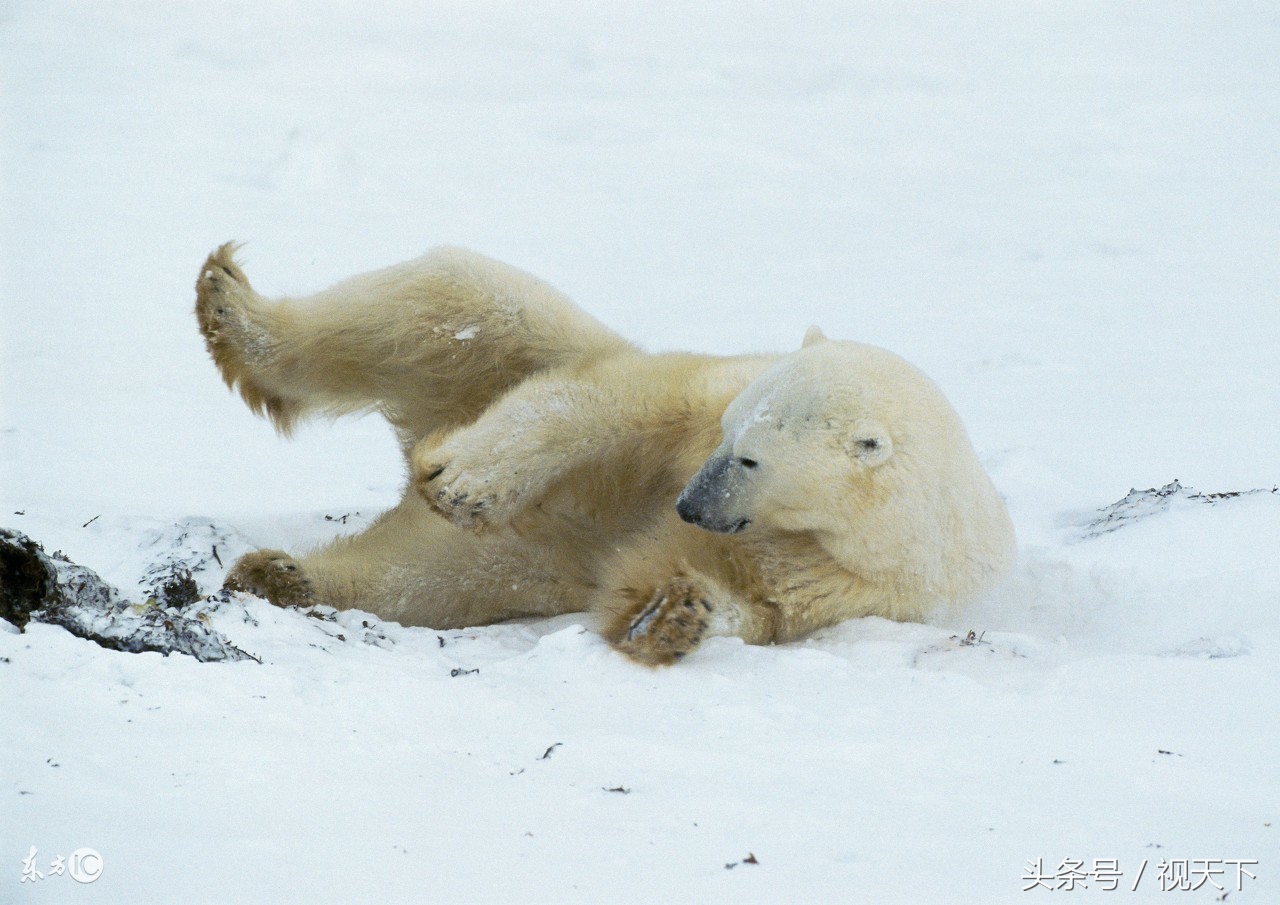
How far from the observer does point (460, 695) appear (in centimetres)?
270

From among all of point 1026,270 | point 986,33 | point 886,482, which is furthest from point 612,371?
point 986,33

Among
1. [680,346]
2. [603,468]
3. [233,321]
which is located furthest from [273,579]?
[680,346]

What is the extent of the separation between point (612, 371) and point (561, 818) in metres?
1.76

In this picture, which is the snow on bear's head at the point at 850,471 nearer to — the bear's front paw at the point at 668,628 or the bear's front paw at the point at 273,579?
the bear's front paw at the point at 668,628

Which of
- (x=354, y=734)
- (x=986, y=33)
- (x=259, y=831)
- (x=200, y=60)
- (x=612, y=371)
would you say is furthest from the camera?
(x=986, y=33)

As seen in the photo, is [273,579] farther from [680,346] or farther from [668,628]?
[680,346]

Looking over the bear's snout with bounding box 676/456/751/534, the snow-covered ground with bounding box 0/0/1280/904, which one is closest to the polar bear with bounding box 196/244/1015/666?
Answer: the bear's snout with bounding box 676/456/751/534

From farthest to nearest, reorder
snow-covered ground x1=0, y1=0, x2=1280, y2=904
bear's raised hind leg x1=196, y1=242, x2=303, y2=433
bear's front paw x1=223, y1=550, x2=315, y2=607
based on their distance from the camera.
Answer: bear's raised hind leg x1=196, y1=242, x2=303, y2=433, bear's front paw x1=223, y1=550, x2=315, y2=607, snow-covered ground x1=0, y1=0, x2=1280, y2=904

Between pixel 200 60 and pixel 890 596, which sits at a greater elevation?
pixel 200 60

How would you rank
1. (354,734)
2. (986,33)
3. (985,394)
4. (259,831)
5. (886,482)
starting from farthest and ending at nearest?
(986,33) → (985,394) → (886,482) → (354,734) → (259,831)

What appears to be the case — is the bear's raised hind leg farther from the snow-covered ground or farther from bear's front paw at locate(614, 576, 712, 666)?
bear's front paw at locate(614, 576, 712, 666)

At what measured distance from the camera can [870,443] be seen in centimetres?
317

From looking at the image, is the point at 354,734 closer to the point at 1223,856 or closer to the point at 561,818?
the point at 561,818

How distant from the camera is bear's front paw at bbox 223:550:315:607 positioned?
368 cm
